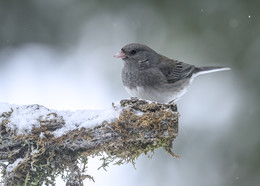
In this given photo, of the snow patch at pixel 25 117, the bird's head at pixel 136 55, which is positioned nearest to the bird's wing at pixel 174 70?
the bird's head at pixel 136 55

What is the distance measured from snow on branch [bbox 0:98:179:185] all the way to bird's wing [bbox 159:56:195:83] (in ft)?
5.42

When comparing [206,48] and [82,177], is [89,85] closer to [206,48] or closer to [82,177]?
[206,48]

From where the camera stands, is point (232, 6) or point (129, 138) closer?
point (129, 138)

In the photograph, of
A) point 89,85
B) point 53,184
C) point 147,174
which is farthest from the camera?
point 89,85

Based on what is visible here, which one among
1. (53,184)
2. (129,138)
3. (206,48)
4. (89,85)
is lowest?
(53,184)

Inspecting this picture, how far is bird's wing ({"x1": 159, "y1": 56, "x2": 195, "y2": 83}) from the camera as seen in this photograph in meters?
3.43

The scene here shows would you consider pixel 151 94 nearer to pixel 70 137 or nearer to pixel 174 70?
pixel 174 70

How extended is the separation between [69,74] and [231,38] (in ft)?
6.46

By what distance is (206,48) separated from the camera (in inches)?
157

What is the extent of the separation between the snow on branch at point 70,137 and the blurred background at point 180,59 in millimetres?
1869

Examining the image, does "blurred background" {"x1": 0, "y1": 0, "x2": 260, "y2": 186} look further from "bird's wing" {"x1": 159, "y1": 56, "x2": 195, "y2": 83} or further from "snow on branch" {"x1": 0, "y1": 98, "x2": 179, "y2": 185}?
"snow on branch" {"x1": 0, "y1": 98, "x2": 179, "y2": 185}

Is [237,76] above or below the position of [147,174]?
above

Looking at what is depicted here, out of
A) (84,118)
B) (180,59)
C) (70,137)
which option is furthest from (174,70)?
(70,137)

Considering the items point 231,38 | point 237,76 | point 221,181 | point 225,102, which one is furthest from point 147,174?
point 231,38
